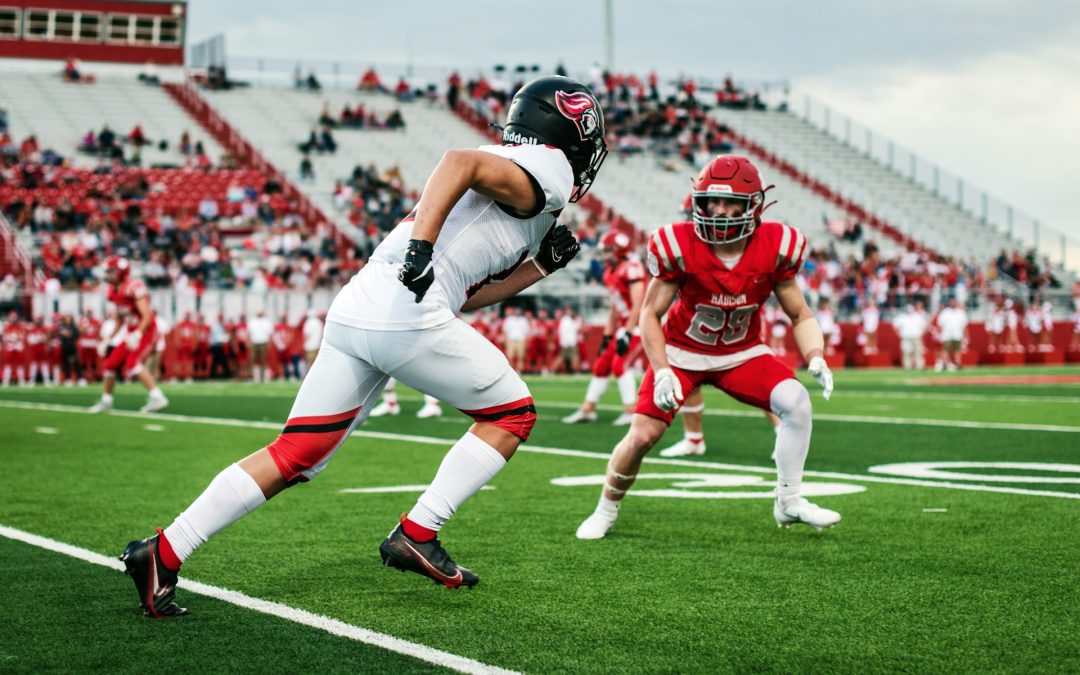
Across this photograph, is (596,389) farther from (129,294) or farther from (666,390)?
(666,390)

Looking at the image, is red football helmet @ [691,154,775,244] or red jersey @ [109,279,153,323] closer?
red football helmet @ [691,154,775,244]

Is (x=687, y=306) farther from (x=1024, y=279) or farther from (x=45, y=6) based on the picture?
(x=45, y=6)

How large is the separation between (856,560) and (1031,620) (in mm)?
1152

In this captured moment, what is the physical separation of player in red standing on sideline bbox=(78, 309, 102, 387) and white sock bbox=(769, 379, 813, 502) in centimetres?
2249

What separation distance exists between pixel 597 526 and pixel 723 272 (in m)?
1.34

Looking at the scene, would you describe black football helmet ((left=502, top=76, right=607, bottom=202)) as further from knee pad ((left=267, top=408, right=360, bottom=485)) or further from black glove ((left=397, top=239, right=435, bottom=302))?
knee pad ((left=267, top=408, right=360, bottom=485))

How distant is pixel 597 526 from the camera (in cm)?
580

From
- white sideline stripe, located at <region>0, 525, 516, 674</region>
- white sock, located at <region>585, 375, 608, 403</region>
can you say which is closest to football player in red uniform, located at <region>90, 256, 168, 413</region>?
white sock, located at <region>585, 375, 608, 403</region>

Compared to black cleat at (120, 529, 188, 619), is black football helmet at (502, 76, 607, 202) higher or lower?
higher

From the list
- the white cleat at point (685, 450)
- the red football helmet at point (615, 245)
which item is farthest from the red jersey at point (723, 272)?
the red football helmet at point (615, 245)

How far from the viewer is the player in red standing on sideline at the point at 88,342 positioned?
2592 cm

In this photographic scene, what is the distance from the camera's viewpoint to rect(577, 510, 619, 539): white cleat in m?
5.75

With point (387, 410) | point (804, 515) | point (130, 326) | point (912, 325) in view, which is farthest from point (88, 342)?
point (804, 515)

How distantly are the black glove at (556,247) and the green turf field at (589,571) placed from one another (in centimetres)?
121
